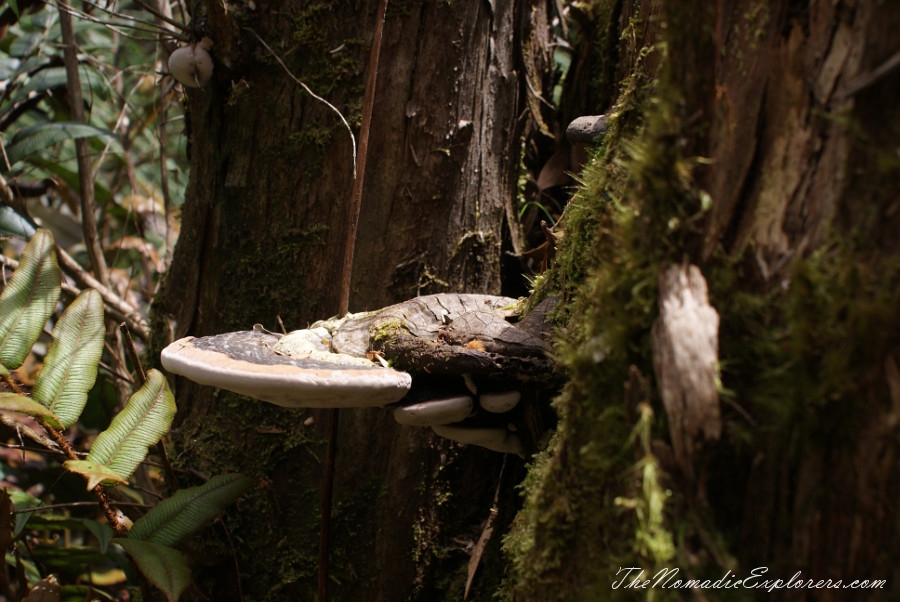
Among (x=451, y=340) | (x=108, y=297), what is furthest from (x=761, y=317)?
(x=108, y=297)

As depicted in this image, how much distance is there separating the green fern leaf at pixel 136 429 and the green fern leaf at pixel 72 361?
123mm

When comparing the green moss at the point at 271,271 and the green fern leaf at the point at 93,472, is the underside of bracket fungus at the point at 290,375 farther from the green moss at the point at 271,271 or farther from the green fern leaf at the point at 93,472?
the green moss at the point at 271,271

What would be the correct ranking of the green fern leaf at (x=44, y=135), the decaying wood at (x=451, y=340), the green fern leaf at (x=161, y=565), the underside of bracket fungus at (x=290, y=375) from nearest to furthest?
the underside of bracket fungus at (x=290, y=375), the decaying wood at (x=451, y=340), the green fern leaf at (x=161, y=565), the green fern leaf at (x=44, y=135)

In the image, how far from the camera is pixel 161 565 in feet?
5.50

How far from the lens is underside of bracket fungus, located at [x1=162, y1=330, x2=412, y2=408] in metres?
1.26

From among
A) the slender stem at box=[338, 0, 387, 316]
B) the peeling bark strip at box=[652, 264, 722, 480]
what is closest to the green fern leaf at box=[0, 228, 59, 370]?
the slender stem at box=[338, 0, 387, 316]

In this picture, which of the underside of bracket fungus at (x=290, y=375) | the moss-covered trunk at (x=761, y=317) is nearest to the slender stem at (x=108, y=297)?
the underside of bracket fungus at (x=290, y=375)

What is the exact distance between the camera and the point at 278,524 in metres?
2.10

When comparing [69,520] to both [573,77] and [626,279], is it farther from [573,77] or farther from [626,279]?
[573,77]

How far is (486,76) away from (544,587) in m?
1.69

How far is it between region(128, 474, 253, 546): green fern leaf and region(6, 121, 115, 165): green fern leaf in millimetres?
1788

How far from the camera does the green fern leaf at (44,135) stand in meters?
2.84

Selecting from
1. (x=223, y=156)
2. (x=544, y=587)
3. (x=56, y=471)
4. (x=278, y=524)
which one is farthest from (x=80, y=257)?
(x=544, y=587)

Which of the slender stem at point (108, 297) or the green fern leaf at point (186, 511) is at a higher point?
the slender stem at point (108, 297)
